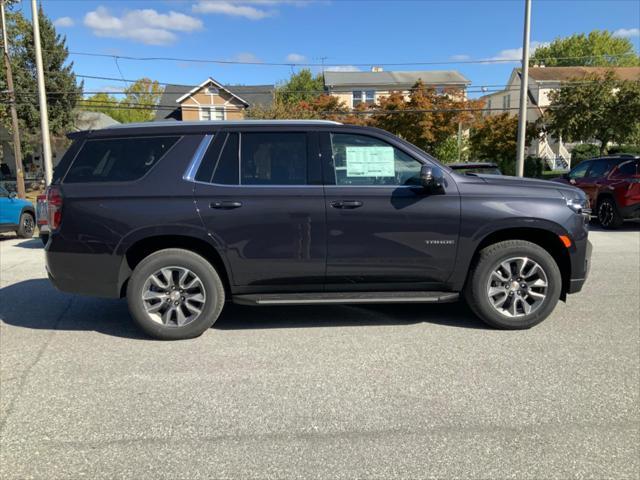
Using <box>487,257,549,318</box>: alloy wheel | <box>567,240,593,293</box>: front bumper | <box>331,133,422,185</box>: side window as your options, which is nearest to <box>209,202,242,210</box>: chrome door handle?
<box>331,133,422,185</box>: side window

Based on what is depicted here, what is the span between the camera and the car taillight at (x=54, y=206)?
185 inches

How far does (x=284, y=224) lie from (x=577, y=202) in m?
2.79

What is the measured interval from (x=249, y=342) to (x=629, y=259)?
22.9ft

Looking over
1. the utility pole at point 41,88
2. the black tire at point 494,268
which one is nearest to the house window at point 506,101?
the utility pole at point 41,88

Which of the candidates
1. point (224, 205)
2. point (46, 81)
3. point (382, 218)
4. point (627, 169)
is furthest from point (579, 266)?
point (46, 81)

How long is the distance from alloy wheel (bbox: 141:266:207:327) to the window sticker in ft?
5.81

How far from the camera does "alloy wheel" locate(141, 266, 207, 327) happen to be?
15.5 feet

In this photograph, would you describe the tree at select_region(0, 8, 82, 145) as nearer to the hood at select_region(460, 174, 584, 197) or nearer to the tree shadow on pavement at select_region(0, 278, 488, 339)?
the tree shadow on pavement at select_region(0, 278, 488, 339)

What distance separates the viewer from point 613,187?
12.1 metres

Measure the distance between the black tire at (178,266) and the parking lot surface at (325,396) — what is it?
0.14 meters

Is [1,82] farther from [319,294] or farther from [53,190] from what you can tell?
[319,294]

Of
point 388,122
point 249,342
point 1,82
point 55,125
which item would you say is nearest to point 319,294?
point 249,342

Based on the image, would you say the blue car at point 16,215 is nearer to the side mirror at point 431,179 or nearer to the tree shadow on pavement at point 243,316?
the tree shadow on pavement at point 243,316

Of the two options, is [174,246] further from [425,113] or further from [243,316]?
[425,113]
